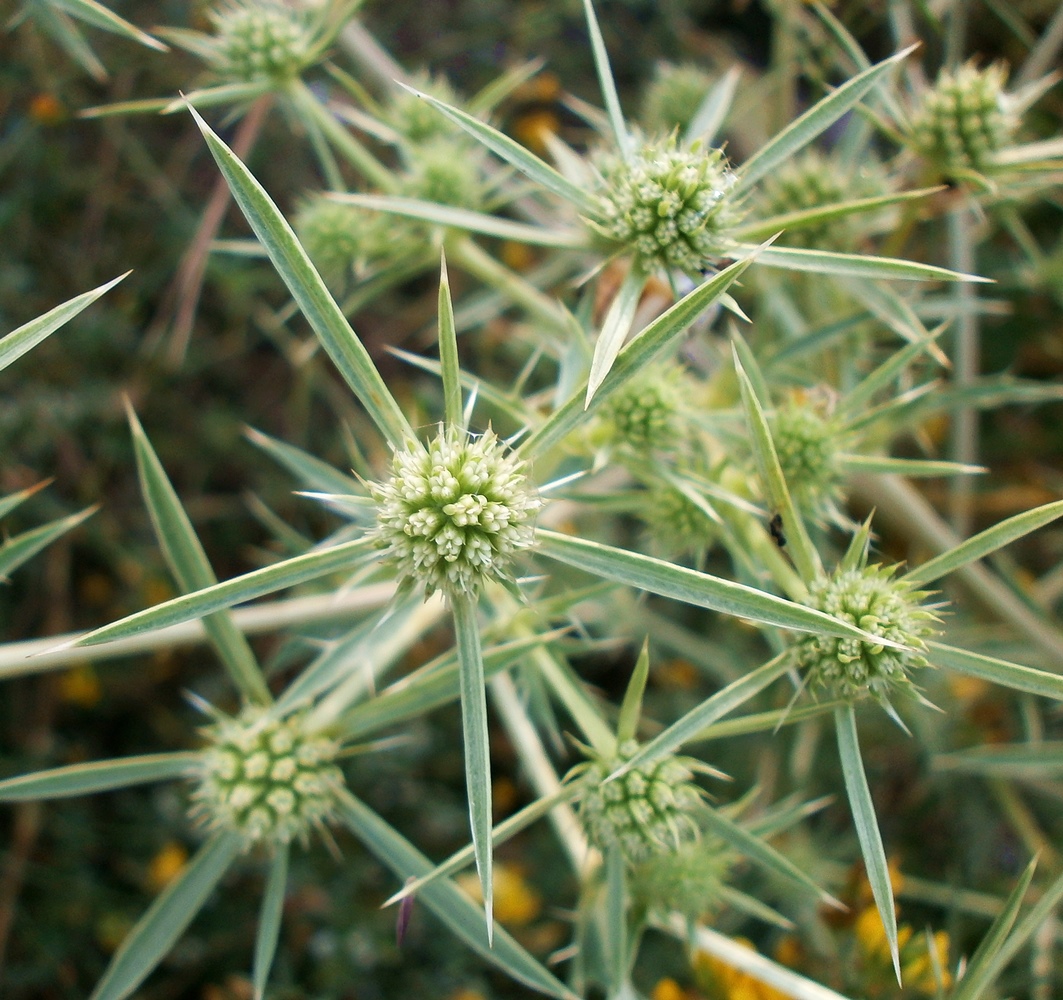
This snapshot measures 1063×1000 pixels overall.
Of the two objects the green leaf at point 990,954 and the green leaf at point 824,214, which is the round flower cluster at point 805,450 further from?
the green leaf at point 990,954

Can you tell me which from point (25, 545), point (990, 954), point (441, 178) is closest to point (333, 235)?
point (441, 178)

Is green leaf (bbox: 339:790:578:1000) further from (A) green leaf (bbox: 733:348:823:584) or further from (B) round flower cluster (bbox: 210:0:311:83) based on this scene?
(B) round flower cluster (bbox: 210:0:311:83)

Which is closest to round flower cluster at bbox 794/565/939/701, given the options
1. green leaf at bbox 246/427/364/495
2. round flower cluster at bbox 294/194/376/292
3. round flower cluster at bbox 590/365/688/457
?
round flower cluster at bbox 590/365/688/457

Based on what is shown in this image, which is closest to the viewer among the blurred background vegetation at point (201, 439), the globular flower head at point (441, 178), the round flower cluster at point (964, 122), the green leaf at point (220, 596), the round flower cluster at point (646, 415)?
the green leaf at point (220, 596)

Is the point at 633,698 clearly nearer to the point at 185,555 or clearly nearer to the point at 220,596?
the point at 220,596

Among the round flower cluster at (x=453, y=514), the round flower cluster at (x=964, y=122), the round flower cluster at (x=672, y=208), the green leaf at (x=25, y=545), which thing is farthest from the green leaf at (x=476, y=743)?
the round flower cluster at (x=964, y=122)

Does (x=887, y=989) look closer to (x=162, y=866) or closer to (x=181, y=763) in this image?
(x=181, y=763)
